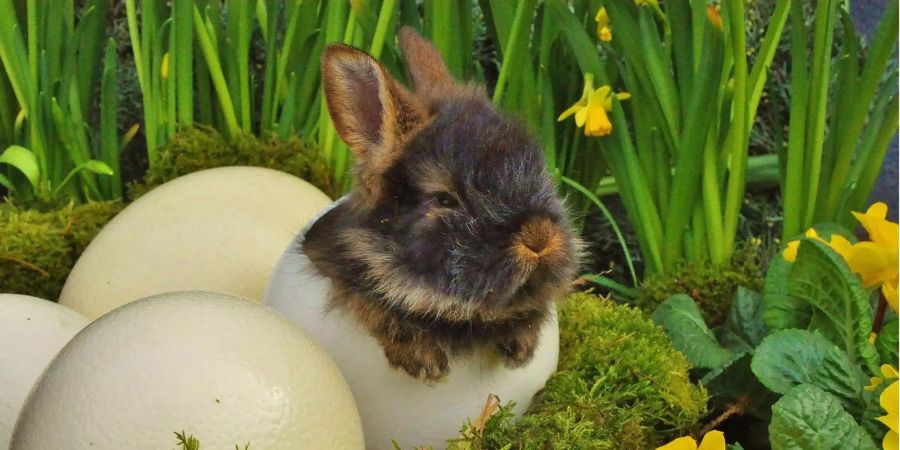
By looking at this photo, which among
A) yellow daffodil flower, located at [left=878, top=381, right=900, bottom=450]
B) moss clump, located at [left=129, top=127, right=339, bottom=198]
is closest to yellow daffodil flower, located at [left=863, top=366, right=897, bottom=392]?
yellow daffodil flower, located at [left=878, top=381, right=900, bottom=450]

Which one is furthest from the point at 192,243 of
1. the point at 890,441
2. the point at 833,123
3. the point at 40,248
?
the point at 833,123

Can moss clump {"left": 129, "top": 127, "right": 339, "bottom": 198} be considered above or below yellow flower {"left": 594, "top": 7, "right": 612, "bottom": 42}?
below

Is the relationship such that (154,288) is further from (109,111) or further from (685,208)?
(685,208)

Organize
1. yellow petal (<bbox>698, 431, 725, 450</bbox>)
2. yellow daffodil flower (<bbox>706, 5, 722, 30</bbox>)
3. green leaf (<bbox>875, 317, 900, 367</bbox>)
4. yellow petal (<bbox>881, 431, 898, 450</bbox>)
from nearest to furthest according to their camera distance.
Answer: yellow petal (<bbox>698, 431, 725, 450</bbox>) < yellow petal (<bbox>881, 431, 898, 450</bbox>) < green leaf (<bbox>875, 317, 900, 367</bbox>) < yellow daffodil flower (<bbox>706, 5, 722, 30</bbox>)

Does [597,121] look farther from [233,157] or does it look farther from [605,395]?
[233,157]

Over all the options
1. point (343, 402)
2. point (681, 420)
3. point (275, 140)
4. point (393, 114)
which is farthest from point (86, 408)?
point (275, 140)

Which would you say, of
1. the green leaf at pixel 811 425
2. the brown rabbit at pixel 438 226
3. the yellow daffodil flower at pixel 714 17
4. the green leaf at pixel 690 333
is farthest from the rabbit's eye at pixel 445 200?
the yellow daffodil flower at pixel 714 17

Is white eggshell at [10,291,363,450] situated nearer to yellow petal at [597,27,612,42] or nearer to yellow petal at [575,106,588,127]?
yellow petal at [575,106,588,127]

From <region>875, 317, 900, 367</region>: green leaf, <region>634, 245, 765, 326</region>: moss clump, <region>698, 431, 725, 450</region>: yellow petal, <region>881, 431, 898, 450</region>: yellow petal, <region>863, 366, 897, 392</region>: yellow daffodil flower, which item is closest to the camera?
<region>698, 431, 725, 450</region>: yellow petal

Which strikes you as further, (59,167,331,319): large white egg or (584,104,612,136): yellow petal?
(584,104,612,136): yellow petal
